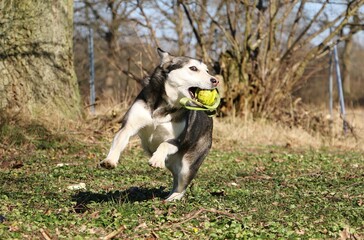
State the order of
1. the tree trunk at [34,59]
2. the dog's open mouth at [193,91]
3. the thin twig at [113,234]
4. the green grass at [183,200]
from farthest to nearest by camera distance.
Result: 1. the tree trunk at [34,59]
2. the dog's open mouth at [193,91]
3. the green grass at [183,200]
4. the thin twig at [113,234]

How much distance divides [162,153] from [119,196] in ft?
2.97

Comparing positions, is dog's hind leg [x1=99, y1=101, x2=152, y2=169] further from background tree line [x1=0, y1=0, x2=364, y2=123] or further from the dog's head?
background tree line [x1=0, y1=0, x2=364, y2=123]

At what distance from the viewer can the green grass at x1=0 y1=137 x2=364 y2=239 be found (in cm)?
485

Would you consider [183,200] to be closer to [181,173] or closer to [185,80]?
[181,173]

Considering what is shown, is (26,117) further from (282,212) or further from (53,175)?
(282,212)

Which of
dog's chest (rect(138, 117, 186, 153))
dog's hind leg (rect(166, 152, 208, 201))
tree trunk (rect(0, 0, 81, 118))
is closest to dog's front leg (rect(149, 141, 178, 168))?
dog's chest (rect(138, 117, 186, 153))

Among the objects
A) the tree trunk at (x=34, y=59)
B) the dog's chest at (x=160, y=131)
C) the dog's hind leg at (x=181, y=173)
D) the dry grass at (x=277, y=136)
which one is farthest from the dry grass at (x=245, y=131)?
the dog's chest at (x=160, y=131)

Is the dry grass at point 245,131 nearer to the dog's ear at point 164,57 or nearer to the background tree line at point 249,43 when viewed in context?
the background tree line at point 249,43

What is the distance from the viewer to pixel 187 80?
6.41 m

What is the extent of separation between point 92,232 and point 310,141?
960cm

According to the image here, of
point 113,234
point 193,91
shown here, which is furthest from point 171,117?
point 113,234

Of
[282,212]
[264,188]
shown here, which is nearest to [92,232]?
[282,212]

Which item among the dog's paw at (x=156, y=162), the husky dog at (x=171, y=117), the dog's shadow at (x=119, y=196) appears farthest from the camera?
the husky dog at (x=171, y=117)

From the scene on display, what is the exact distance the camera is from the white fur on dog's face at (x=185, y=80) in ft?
20.8
